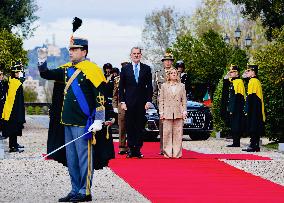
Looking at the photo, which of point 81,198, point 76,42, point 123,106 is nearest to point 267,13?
point 123,106

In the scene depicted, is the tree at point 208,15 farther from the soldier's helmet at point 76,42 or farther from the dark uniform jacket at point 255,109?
the soldier's helmet at point 76,42

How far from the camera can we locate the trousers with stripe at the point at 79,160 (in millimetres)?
10297

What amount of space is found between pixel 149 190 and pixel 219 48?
5135 cm

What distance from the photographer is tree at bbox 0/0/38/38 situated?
1715 inches

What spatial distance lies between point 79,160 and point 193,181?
2.68 m

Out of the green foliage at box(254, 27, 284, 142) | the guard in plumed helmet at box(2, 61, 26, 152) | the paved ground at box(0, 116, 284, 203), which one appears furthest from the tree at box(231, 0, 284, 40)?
the paved ground at box(0, 116, 284, 203)

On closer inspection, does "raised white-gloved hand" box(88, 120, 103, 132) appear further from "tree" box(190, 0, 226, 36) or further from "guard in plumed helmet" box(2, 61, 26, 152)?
"tree" box(190, 0, 226, 36)

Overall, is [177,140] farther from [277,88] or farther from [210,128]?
[210,128]

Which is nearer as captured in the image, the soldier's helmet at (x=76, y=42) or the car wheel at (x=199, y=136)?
the soldier's helmet at (x=76, y=42)

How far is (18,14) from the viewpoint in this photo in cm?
4431

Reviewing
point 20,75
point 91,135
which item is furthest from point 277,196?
point 20,75

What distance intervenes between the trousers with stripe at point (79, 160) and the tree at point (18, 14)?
33546 millimetres

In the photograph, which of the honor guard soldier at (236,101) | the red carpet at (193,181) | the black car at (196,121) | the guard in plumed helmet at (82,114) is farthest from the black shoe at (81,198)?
the black car at (196,121)

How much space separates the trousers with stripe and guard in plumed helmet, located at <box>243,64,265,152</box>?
9436 millimetres
